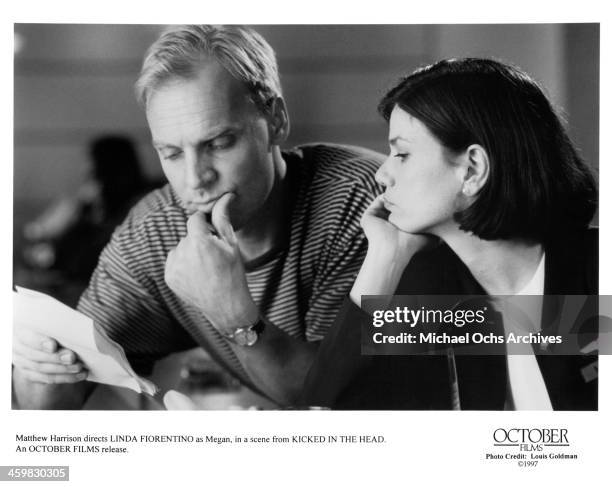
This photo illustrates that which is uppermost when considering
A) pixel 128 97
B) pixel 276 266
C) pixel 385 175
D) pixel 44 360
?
pixel 128 97

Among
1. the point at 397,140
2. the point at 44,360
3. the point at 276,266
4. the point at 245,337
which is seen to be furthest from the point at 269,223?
the point at 44,360

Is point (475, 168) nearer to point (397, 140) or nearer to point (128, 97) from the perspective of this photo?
point (397, 140)

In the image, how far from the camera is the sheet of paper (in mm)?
2447

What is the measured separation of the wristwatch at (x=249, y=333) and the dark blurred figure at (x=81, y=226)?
1.80 feet

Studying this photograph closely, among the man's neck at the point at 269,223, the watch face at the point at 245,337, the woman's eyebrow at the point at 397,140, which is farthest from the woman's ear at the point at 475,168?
the watch face at the point at 245,337

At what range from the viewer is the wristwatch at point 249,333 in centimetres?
240

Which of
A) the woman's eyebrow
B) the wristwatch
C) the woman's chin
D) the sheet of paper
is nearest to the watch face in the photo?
the wristwatch

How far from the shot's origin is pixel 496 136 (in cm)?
234

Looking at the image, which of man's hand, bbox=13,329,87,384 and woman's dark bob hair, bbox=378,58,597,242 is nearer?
woman's dark bob hair, bbox=378,58,597,242

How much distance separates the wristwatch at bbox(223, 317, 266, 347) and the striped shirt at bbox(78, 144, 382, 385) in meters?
0.04

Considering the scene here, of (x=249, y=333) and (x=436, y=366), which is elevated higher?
(x=249, y=333)

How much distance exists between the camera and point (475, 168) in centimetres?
234

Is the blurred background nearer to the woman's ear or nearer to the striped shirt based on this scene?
the striped shirt

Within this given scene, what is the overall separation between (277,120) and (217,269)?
533mm
